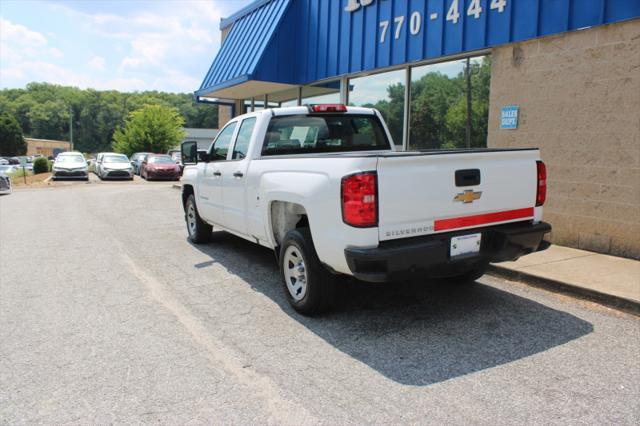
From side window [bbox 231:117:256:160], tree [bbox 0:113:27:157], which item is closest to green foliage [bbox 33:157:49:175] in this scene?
side window [bbox 231:117:256:160]

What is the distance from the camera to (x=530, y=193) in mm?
4555

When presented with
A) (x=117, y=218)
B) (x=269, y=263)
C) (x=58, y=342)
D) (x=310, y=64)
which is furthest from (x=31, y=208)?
(x=58, y=342)

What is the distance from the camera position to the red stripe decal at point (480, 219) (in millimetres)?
4059

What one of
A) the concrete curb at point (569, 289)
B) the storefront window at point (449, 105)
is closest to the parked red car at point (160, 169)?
the storefront window at point (449, 105)

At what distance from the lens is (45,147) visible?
107m

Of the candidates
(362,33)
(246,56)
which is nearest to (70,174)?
(246,56)

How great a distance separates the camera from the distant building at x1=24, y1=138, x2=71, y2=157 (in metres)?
99.9

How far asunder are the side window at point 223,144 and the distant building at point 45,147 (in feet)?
325

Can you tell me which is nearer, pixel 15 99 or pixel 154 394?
pixel 154 394

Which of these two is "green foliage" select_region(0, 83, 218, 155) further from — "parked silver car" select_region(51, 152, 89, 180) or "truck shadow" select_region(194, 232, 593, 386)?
"truck shadow" select_region(194, 232, 593, 386)

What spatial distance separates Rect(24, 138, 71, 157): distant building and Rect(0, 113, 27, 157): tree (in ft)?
33.3

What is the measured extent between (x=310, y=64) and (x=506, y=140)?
19.9 ft

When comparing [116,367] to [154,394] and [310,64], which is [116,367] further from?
[310,64]

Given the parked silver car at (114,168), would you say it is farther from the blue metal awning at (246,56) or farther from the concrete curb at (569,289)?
the concrete curb at (569,289)
